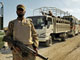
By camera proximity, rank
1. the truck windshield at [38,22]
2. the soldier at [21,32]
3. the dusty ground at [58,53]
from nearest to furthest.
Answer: the soldier at [21,32]
the dusty ground at [58,53]
the truck windshield at [38,22]

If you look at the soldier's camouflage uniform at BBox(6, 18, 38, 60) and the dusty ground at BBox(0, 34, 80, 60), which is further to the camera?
the dusty ground at BBox(0, 34, 80, 60)

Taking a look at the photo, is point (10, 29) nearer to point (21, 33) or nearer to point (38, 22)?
point (21, 33)

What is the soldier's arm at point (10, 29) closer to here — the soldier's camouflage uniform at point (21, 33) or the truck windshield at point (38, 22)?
the soldier's camouflage uniform at point (21, 33)

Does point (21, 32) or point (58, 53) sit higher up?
point (21, 32)

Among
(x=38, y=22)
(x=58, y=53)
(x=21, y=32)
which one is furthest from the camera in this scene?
(x=38, y=22)

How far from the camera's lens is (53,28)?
1297cm

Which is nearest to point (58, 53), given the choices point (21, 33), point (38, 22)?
point (38, 22)

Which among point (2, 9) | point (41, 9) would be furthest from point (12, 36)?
point (41, 9)

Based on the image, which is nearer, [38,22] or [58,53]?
[58,53]

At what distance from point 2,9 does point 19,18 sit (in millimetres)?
5926

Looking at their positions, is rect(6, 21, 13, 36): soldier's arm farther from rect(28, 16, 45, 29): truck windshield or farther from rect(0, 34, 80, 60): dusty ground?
rect(28, 16, 45, 29): truck windshield

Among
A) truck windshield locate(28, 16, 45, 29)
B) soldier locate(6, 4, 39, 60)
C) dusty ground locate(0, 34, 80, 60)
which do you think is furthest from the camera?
truck windshield locate(28, 16, 45, 29)

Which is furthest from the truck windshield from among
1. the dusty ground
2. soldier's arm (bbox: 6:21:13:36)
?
soldier's arm (bbox: 6:21:13:36)

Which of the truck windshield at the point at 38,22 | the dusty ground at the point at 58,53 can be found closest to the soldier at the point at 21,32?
the dusty ground at the point at 58,53
